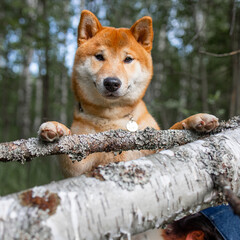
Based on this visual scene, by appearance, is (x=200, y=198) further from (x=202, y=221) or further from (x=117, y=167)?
Answer: (x=202, y=221)

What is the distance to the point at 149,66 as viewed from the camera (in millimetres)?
2596

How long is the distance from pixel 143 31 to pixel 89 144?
1.76 metres

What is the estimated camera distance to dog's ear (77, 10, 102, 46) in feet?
8.45

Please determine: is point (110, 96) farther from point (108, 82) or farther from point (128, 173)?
point (128, 173)

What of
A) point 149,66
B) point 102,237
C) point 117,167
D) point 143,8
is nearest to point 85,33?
point 149,66

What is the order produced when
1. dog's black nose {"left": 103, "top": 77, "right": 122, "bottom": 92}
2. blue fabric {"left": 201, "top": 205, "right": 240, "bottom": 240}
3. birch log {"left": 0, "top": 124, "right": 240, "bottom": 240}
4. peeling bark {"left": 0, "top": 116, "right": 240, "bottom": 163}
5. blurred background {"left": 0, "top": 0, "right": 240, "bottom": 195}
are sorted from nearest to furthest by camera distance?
1. birch log {"left": 0, "top": 124, "right": 240, "bottom": 240}
2. peeling bark {"left": 0, "top": 116, "right": 240, "bottom": 163}
3. blue fabric {"left": 201, "top": 205, "right": 240, "bottom": 240}
4. dog's black nose {"left": 103, "top": 77, "right": 122, "bottom": 92}
5. blurred background {"left": 0, "top": 0, "right": 240, "bottom": 195}

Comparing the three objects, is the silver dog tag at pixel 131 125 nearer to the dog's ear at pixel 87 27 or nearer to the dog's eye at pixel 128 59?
the dog's eye at pixel 128 59

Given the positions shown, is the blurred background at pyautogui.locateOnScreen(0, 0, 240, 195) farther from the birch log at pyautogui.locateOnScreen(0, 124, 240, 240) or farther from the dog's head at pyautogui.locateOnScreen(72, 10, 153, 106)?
the birch log at pyautogui.locateOnScreen(0, 124, 240, 240)

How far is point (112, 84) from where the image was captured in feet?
7.14

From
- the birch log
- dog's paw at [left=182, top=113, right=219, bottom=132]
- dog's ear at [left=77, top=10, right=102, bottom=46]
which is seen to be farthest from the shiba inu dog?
the birch log

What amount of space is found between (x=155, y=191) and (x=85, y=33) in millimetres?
2094

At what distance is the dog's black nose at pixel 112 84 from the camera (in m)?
2.17

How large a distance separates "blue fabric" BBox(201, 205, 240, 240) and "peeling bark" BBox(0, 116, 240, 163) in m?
0.53

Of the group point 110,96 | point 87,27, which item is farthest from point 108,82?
point 87,27
